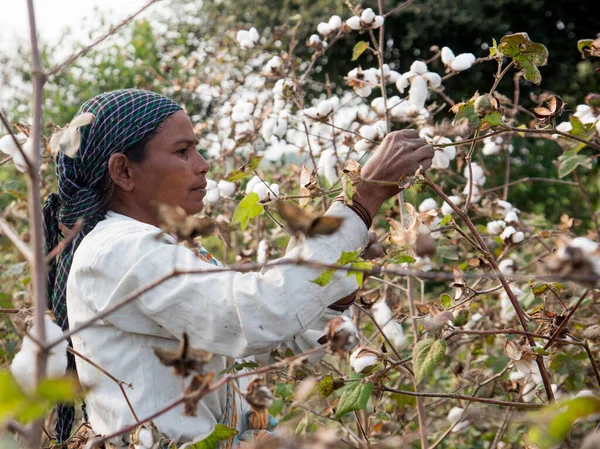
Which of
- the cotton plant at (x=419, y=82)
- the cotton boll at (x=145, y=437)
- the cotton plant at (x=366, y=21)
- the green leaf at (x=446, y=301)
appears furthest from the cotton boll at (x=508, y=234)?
the cotton boll at (x=145, y=437)

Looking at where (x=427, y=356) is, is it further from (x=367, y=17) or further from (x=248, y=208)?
(x=367, y=17)

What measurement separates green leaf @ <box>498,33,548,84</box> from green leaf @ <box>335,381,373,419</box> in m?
0.66

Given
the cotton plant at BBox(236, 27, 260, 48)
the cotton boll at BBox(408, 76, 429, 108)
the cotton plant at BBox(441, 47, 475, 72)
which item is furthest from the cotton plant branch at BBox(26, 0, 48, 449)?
the cotton plant at BBox(236, 27, 260, 48)

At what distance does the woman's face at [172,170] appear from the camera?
176 centimetres

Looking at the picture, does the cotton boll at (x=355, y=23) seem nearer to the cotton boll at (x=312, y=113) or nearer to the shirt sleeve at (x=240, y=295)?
the cotton boll at (x=312, y=113)

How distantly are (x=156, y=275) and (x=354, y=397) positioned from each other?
41 centimetres

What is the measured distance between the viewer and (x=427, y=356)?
4.71 ft

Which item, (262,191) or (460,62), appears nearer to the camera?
(262,191)

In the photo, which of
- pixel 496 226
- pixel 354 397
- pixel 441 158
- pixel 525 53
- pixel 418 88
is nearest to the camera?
pixel 354 397

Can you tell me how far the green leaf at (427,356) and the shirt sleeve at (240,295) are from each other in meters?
0.18

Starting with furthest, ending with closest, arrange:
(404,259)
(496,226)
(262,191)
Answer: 1. (496,226)
2. (262,191)
3. (404,259)

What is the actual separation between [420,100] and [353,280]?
81 centimetres

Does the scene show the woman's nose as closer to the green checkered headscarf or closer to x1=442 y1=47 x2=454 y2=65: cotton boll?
the green checkered headscarf

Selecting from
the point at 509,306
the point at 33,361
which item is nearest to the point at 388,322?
the point at 509,306
